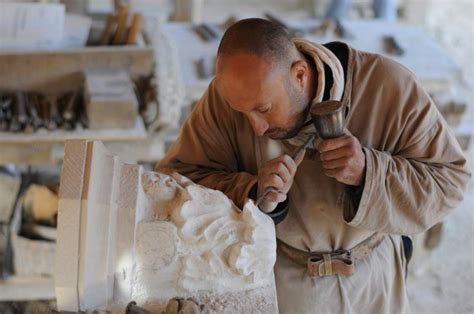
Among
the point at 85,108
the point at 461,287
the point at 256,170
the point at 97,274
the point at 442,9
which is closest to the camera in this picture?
the point at 97,274

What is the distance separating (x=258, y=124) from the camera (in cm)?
221

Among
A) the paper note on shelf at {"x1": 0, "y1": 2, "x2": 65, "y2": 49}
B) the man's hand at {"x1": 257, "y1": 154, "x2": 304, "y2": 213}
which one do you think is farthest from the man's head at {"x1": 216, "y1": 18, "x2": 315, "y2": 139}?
the paper note on shelf at {"x1": 0, "y1": 2, "x2": 65, "y2": 49}

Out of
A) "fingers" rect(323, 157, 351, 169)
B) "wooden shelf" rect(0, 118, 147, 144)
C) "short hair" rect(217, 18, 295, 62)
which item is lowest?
"wooden shelf" rect(0, 118, 147, 144)

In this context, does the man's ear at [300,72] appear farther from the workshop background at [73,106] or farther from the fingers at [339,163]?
the workshop background at [73,106]

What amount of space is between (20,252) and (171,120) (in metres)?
0.95

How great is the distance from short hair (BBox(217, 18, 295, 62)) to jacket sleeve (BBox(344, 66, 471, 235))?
0.38 m

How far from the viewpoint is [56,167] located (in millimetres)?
4375

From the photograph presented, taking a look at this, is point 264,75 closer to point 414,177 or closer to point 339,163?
point 339,163

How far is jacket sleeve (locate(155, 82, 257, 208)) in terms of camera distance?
2473 mm

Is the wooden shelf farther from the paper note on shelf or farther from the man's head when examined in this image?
the man's head

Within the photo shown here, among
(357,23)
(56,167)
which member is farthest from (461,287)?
(56,167)

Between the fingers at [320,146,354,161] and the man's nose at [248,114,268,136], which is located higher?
the man's nose at [248,114,268,136]

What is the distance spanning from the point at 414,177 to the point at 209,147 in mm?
643

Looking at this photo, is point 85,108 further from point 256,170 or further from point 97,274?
point 97,274
